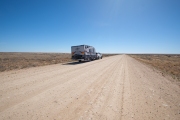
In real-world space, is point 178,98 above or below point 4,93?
below

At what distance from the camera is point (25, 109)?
342 cm

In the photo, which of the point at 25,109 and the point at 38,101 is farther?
the point at 38,101

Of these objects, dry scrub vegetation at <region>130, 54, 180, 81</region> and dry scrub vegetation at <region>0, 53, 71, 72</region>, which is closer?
dry scrub vegetation at <region>130, 54, 180, 81</region>

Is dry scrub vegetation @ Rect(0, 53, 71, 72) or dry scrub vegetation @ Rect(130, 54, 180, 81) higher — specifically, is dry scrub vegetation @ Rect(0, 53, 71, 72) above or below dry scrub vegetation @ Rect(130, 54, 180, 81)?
above

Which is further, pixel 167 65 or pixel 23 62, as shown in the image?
pixel 167 65

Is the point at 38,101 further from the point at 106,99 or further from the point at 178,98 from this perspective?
the point at 178,98

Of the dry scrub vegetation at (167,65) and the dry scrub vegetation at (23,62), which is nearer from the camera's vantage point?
the dry scrub vegetation at (167,65)

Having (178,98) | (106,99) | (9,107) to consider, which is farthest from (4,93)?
(178,98)

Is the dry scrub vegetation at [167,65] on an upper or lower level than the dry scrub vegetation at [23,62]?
lower

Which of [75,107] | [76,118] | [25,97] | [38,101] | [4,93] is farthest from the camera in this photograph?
[4,93]

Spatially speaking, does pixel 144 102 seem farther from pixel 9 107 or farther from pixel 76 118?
pixel 9 107

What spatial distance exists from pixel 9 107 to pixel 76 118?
2459 millimetres

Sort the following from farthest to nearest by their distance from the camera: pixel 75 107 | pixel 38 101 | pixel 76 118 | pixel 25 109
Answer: pixel 38 101 < pixel 75 107 < pixel 25 109 < pixel 76 118

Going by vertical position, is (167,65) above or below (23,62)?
below
